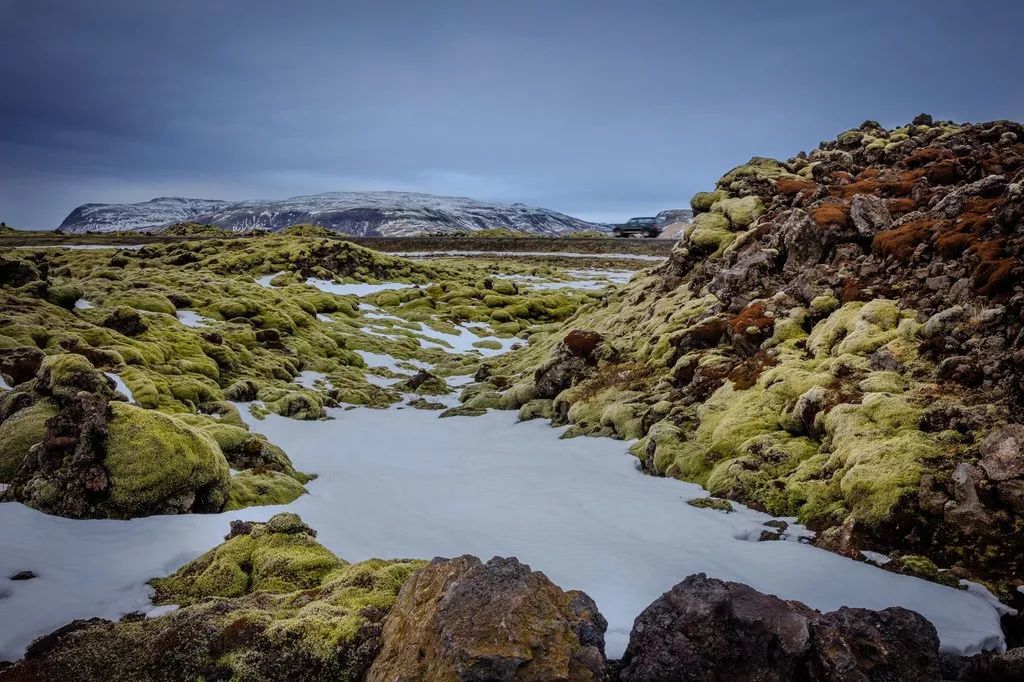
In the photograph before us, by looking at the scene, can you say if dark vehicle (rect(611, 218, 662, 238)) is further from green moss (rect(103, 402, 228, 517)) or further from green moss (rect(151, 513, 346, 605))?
green moss (rect(151, 513, 346, 605))

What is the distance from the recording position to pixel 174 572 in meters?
9.09

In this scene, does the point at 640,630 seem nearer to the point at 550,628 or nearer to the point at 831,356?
the point at 550,628

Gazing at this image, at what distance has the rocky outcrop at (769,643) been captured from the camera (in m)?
6.73

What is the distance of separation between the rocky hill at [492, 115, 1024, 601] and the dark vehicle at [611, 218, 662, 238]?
266 ft

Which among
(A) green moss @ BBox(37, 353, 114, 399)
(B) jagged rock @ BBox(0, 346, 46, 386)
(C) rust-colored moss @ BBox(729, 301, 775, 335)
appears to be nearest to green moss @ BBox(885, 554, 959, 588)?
(C) rust-colored moss @ BBox(729, 301, 775, 335)

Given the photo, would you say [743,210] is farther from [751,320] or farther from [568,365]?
[568,365]

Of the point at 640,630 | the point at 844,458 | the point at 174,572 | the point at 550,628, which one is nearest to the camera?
the point at 550,628

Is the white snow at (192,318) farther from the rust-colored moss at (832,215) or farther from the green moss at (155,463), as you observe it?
the rust-colored moss at (832,215)

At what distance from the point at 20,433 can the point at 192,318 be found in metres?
20.4

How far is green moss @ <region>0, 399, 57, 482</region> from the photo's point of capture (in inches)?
452

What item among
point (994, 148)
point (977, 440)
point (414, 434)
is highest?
point (994, 148)

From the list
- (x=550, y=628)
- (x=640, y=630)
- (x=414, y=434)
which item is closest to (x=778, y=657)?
(x=640, y=630)

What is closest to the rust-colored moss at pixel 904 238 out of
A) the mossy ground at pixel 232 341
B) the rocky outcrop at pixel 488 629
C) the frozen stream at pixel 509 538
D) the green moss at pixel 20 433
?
the frozen stream at pixel 509 538

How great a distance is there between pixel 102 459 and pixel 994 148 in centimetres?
3288
